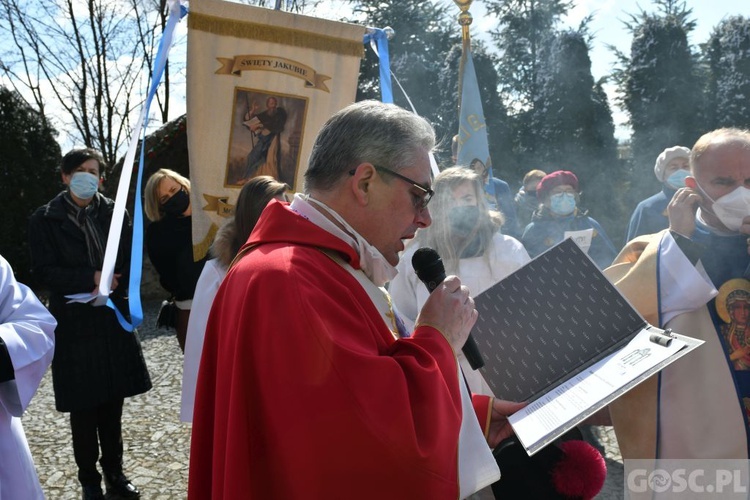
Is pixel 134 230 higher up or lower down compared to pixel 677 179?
lower down

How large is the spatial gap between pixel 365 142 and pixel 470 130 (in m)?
4.36

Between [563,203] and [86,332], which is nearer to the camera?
[86,332]

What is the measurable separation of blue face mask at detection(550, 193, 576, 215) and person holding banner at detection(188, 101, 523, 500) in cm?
390

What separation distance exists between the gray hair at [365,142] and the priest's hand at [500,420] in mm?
849

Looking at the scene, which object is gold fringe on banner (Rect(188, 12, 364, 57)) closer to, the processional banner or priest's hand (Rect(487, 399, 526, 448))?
the processional banner

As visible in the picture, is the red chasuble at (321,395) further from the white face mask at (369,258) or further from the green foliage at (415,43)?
the green foliage at (415,43)

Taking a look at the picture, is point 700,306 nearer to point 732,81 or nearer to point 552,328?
point 552,328

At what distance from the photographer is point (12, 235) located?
1225 centimetres

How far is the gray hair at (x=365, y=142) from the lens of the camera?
1.65 meters

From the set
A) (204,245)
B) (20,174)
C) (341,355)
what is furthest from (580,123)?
(341,355)

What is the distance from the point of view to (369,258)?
5.51 feet

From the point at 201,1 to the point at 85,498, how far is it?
3.00m

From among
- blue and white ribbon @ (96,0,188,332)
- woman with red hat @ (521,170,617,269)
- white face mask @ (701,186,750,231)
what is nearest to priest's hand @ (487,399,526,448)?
white face mask @ (701,186,750,231)

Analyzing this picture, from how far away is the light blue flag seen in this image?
5.80 metres
